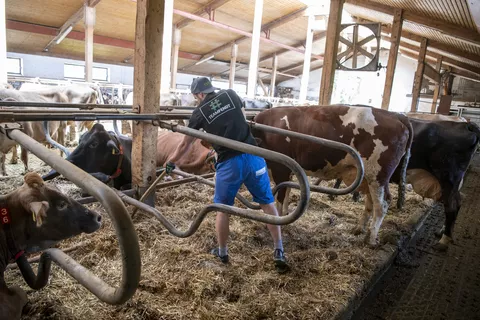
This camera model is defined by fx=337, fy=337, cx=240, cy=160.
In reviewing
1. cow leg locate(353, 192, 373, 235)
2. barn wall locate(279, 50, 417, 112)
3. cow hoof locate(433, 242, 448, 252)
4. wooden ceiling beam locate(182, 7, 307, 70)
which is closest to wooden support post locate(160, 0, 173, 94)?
cow leg locate(353, 192, 373, 235)

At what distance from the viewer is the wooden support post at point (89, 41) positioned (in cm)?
1199

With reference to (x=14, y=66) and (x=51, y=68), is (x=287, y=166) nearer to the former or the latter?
(x=14, y=66)

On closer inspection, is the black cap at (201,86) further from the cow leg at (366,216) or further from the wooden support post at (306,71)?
the wooden support post at (306,71)

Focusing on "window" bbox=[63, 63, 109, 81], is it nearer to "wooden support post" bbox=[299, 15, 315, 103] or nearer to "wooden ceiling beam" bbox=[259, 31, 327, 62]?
Result: "wooden ceiling beam" bbox=[259, 31, 327, 62]

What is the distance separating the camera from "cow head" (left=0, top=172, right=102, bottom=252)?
2.12m

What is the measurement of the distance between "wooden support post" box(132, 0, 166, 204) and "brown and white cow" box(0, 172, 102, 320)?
1.65 m

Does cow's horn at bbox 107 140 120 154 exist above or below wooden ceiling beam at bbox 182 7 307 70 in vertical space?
below

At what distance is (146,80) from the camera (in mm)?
3656

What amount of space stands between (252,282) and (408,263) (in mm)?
2036

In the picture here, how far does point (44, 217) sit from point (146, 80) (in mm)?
1978

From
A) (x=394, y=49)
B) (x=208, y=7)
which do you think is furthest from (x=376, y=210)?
(x=208, y=7)

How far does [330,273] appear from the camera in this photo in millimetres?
3146

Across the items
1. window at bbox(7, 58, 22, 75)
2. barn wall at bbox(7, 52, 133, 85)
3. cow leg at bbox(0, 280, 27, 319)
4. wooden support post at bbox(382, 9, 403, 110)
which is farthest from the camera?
barn wall at bbox(7, 52, 133, 85)

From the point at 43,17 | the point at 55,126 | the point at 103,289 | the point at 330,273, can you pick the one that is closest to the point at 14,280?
the point at 103,289
